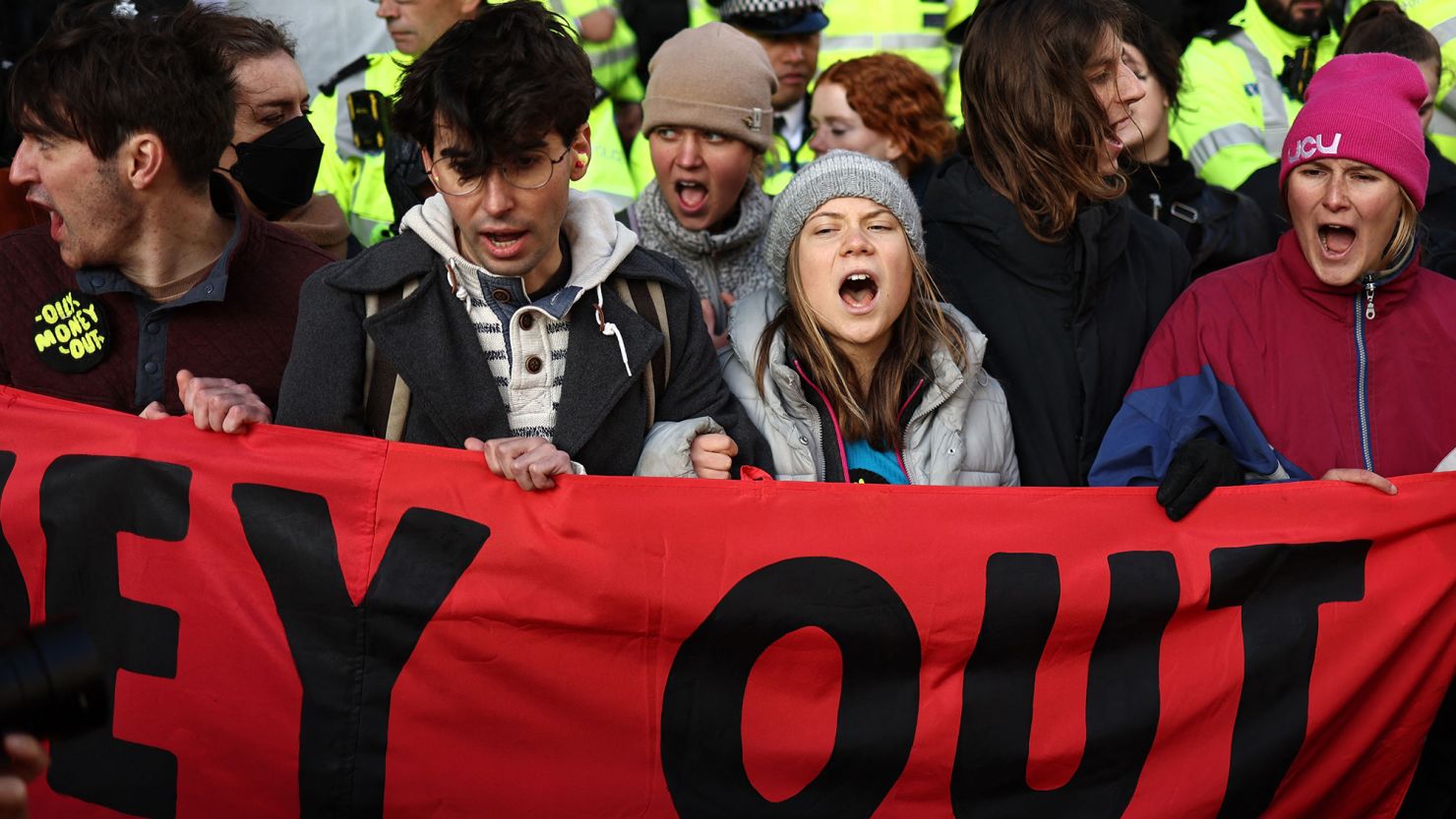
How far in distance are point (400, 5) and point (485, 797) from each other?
325 centimetres

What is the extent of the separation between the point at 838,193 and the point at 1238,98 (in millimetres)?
3309

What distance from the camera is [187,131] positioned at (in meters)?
3.68

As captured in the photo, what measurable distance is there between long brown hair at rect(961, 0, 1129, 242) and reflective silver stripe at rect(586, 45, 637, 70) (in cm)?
A: 286

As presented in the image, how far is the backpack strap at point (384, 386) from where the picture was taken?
334 cm

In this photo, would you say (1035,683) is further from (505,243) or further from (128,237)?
(128,237)

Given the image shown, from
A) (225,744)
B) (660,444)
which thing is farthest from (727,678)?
(225,744)

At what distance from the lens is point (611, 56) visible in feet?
22.0

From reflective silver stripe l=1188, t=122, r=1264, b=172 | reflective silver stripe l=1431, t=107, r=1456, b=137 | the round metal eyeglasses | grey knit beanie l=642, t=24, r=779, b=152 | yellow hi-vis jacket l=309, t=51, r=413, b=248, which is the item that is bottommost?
yellow hi-vis jacket l=309, t=51, r=413, b=248

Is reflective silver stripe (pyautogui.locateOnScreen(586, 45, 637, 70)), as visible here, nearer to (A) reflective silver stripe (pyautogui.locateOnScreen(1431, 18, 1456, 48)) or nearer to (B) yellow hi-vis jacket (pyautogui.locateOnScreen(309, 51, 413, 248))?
(B) yellow hi-vis jacket (pyautogui.locateOnScreen(309, 51, 413, 248))

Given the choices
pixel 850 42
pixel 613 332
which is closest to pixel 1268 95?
pixel 850 42

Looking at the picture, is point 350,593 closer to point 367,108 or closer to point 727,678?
point 727,678

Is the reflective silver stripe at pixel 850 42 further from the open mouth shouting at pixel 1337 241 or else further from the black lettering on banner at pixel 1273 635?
the black lettering on banner at pixel 1273 635

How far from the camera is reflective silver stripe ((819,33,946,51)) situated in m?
6.82

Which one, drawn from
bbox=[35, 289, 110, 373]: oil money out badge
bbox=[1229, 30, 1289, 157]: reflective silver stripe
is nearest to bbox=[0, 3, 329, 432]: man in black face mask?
bbox=[35, 289, 110, 373]: oil money out badge
